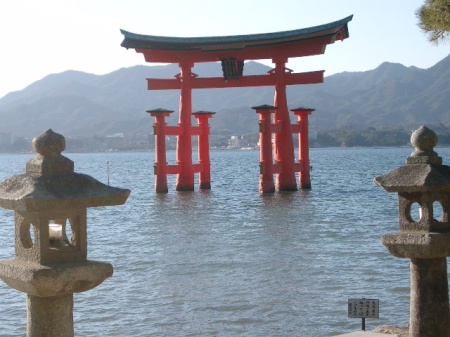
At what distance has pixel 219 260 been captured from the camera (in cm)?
1585

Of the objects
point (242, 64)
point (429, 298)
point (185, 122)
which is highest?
point (242, 64)

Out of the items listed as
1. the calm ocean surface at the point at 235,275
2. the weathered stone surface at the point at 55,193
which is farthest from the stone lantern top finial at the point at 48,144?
the calm ocean surface at the point at 235,275

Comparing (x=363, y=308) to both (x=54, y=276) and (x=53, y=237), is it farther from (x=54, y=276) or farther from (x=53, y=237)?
(x=54, y=276)


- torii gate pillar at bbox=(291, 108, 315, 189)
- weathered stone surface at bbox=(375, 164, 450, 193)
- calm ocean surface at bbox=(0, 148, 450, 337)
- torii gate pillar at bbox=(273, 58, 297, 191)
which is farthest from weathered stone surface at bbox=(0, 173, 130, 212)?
torii gate pillar at bbox=(291, 108, 315, 189)

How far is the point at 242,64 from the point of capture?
30.6 m

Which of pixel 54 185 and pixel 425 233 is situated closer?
pixel 54 185

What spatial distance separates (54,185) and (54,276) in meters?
0.53

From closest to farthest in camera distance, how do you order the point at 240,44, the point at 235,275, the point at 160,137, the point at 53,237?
the point at 53,237, the point at 235,275, the point at 240,44, the point at 160,137

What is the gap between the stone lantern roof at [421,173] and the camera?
586 centimetres

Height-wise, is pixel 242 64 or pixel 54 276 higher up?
pixel 242 64

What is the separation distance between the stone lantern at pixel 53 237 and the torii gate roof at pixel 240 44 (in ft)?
79.0

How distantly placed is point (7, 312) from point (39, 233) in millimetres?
7268

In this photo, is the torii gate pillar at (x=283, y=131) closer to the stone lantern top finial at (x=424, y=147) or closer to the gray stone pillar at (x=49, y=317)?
the stone lantern top finial at (x=424, y=147)

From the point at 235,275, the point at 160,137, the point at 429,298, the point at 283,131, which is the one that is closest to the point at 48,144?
the point at 429,298
